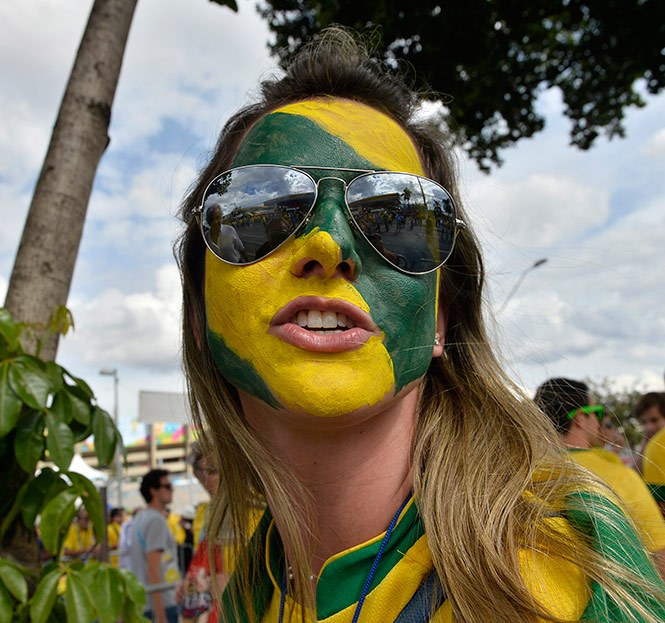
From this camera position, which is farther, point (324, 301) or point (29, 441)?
point (29, 441)

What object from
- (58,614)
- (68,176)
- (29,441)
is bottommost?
(58,614)

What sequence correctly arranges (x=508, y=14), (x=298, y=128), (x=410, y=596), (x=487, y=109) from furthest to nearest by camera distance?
(x=487, y=109), (x=508, y=14), (x=298, y=128), (x=410, y=596)

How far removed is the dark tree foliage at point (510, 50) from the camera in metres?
5.53

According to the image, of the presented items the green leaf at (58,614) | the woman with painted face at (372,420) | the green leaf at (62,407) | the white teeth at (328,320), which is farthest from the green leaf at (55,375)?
the white teeth at (328,320)

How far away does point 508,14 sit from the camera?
5887mm

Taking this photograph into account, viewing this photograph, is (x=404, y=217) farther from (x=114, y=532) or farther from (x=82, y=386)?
(x=114, y=532)

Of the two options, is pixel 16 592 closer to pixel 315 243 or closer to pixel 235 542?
pixel 235 542

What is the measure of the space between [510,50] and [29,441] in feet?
21.3

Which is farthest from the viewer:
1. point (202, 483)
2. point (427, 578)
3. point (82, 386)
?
point (202, 483)

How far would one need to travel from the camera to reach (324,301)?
1.21 meters

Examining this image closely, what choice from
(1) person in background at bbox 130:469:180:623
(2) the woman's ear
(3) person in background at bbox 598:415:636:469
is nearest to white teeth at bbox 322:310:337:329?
(2) the woman's ear

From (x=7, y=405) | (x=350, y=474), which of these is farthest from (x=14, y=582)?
(x=350, y=474)

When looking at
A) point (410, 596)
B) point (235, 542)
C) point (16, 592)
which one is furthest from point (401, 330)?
point (16, 592)

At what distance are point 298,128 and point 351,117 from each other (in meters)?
0.14
